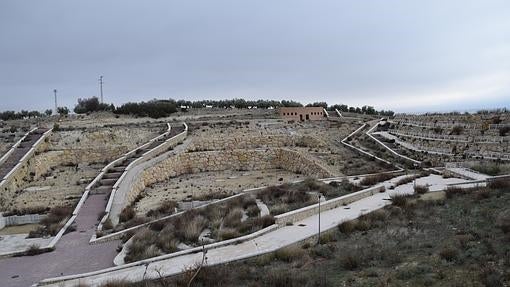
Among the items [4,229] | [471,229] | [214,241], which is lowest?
[4,229]

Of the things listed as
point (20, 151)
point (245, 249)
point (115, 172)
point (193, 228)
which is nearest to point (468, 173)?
point (245, 249)

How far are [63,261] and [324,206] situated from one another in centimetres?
809

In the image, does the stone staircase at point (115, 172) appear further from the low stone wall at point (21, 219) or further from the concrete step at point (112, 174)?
the low stone wall at point (21, 219)

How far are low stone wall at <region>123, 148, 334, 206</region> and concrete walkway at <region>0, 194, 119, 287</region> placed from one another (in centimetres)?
1371

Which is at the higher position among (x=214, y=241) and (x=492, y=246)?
(x=492, y=246)

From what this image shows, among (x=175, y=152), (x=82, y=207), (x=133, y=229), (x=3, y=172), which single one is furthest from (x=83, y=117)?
(x=133, y=229)

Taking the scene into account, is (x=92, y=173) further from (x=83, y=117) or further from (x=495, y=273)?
(x=495, y=273)

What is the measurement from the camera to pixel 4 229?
17203 mm

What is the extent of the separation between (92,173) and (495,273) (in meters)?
23.5

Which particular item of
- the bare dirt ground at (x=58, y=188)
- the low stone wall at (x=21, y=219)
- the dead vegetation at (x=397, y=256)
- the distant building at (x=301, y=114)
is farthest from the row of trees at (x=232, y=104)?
the dead vegetation at (x=397, y=256)

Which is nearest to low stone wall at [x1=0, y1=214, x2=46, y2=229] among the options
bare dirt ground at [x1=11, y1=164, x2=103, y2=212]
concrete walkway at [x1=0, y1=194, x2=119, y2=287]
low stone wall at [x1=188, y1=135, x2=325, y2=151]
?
bare dirt ground at [x1=11, y1=164, x2=103, y2=212]

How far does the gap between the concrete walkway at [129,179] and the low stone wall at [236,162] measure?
1.61ft

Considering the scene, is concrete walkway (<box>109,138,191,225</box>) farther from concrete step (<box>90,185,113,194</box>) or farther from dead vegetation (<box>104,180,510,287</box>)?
dead vegetation (<box>104,180,510,287</box>)

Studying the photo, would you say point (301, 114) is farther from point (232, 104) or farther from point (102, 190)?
point (102, 190)
